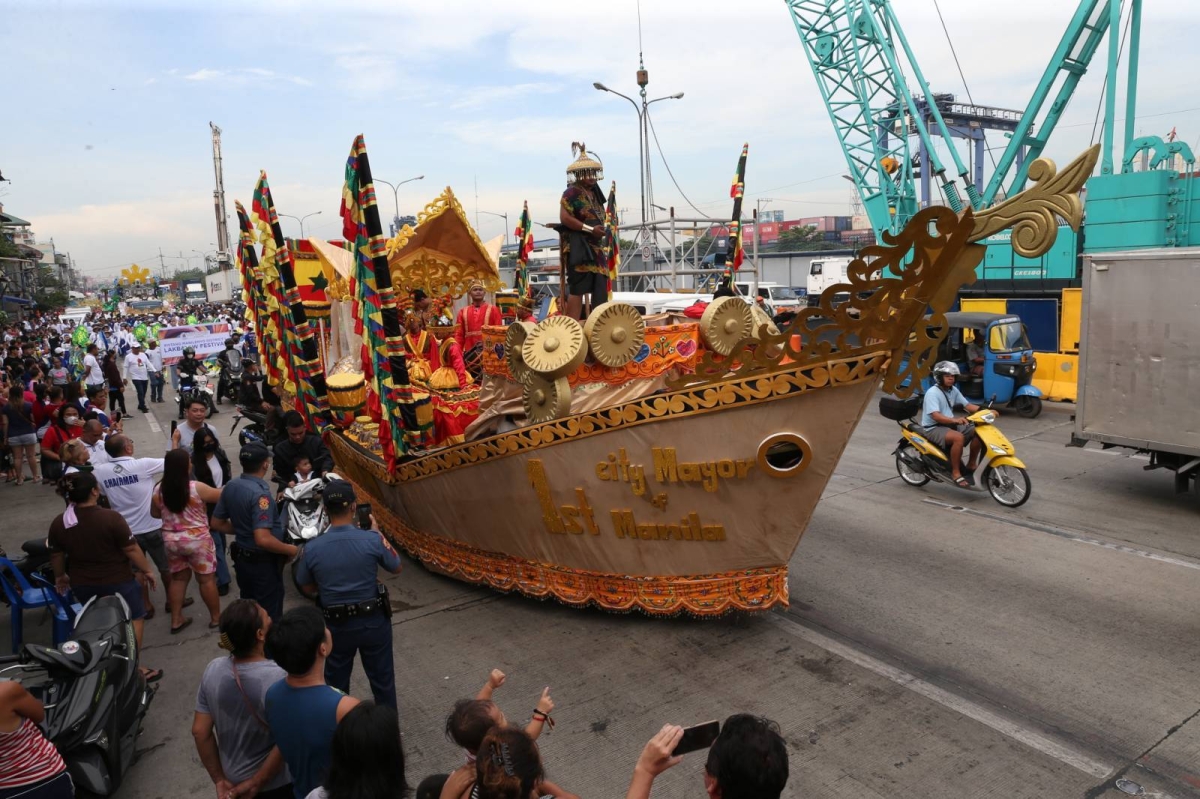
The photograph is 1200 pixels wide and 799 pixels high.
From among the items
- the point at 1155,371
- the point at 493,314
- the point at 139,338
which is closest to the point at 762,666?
the point at 493,314

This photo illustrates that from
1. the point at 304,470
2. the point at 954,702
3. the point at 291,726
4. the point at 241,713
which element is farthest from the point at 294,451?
the point at 954,702

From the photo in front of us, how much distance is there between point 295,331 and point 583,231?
272 centimetres

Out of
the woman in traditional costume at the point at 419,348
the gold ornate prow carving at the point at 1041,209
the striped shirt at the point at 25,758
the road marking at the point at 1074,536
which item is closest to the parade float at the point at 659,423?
the gold ornate prow carving at the point at 1041,209

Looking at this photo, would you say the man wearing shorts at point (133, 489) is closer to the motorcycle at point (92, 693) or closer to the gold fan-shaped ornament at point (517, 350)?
the motorcycle at point (92, 693)

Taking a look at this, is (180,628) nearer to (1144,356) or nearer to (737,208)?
(737,208)

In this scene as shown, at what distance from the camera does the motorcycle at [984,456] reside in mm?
7703

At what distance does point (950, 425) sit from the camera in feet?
26.7

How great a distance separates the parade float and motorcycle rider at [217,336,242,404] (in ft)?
38.6

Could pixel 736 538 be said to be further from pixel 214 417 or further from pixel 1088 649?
pixel 214 417

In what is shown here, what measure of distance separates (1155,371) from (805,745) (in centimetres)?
574

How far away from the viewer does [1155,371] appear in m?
7.28

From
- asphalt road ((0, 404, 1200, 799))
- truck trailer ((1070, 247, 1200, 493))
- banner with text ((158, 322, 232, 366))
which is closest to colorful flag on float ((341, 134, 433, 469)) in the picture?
asphalt road ((0, 404, 1200, 799))

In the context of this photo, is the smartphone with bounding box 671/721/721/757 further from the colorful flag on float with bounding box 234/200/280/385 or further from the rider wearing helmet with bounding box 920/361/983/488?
the colorful flag on float with bounding box 234/200/280/385

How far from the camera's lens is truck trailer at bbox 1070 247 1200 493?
7.08 meters
